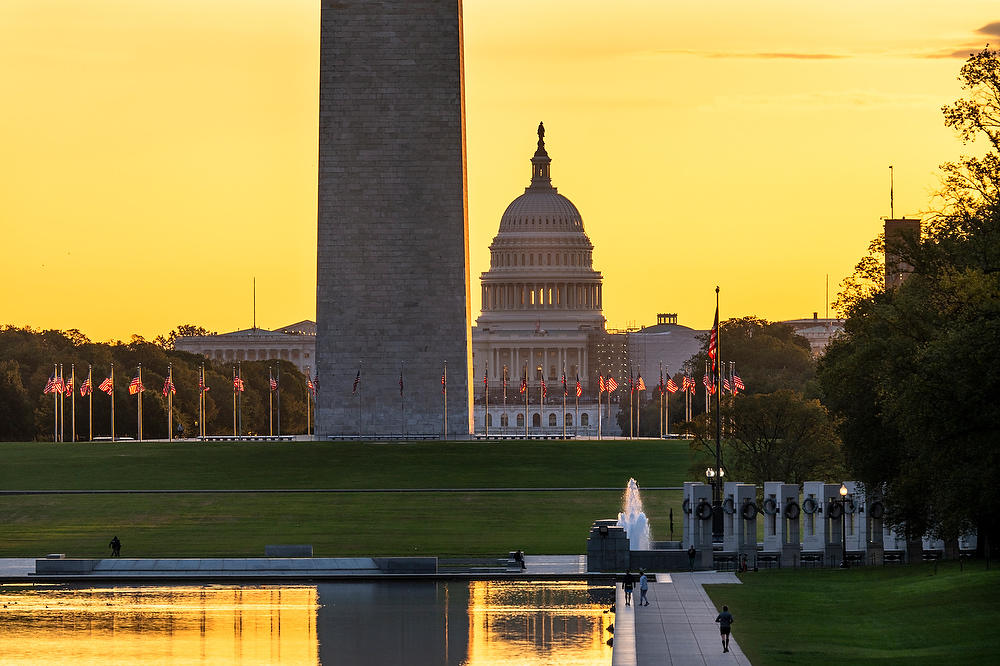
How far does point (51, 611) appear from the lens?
45750mm

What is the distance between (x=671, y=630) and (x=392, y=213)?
60.3m

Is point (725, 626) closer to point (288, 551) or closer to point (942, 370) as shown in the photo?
point (942, 370)

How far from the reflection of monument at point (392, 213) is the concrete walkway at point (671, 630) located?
163 feet

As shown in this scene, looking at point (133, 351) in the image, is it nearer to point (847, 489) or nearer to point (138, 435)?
point (138, 435)

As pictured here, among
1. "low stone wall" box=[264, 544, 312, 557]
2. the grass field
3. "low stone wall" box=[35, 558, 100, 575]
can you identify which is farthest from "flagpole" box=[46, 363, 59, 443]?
"low stone wall" box=[35, 558, 100, 575]

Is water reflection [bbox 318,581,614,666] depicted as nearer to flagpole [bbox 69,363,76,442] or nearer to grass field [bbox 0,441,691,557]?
grass field [bbox 0,441,691,557]

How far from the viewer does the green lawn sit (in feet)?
125

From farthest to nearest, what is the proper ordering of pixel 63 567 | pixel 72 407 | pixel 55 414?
pixel 72 407 < pixel 55 414 < pixel 63 567

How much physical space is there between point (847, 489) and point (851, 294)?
17.1 ft

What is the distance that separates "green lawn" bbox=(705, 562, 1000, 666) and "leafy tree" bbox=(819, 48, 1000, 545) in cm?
145

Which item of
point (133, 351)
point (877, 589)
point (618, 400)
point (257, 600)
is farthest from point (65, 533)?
point (618, 400)

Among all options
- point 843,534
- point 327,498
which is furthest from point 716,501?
point 327,498

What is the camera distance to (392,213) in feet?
330

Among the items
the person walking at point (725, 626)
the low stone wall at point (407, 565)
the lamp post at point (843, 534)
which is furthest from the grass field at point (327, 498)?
the person walking at point (725, 626)
